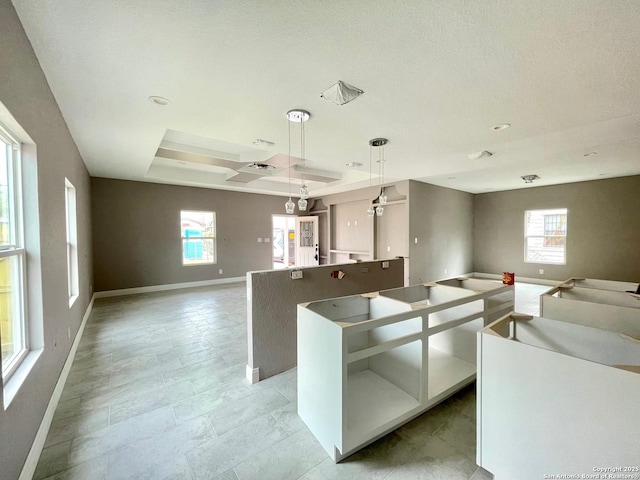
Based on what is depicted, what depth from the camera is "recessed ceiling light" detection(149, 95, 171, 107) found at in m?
2.31

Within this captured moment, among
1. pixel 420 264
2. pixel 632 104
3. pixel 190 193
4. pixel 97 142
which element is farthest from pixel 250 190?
pixel 632 104

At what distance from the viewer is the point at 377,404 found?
1948 mm

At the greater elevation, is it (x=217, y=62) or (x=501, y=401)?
(x=217, y=62)

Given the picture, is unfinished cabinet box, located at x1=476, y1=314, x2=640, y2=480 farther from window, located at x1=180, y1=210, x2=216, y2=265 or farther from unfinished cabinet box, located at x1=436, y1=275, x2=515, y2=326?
window, located at x1=180, y1=210, x2=216, y2=265

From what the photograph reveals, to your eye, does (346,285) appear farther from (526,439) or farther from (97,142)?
(97,142)

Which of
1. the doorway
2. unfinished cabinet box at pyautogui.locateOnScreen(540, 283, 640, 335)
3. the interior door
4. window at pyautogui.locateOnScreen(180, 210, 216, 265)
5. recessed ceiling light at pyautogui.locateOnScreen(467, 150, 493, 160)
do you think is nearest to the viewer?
unfinished cabinet box at pyautogui.locateOnScreen(540, 283, 640, 335)

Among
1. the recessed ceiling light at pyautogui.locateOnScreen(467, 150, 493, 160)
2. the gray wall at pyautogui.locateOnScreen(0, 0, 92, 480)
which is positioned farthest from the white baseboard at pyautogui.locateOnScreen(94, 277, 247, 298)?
the recessed ceiling light at pyautogui.locateOnScreen(467, 150, 493, 160)

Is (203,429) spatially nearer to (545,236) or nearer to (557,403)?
(557,403)

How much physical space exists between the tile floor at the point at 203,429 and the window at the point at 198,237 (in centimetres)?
381

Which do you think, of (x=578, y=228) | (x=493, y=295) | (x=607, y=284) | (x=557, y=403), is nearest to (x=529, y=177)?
(x=578, y=228)

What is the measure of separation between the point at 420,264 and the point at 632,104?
4340mm

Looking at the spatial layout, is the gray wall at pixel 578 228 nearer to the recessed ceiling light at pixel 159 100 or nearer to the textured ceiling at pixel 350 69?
the textured ceiling at pixel 350 69

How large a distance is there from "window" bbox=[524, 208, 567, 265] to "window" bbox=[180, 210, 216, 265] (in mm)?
8824

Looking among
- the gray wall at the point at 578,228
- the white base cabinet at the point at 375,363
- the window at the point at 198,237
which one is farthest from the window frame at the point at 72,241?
the gray wall at the point at 578,228
